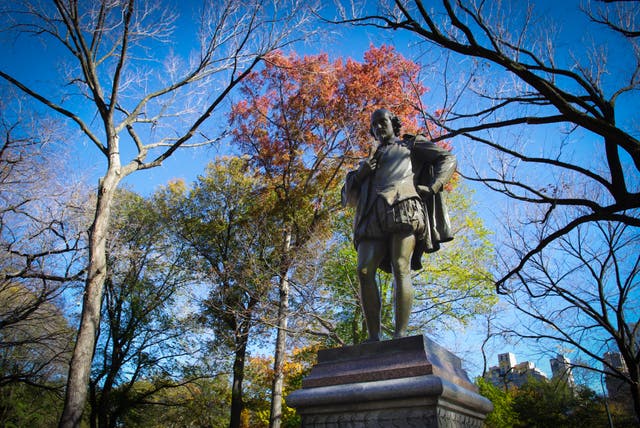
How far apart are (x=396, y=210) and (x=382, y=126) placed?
43.6 inches

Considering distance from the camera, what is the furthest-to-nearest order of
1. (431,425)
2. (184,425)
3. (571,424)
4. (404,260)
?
(571,424), (184,425), (404,260), (431,425)

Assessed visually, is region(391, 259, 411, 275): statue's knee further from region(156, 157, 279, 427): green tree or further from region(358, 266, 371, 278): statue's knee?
region(156, 157, 279, 427): green tree

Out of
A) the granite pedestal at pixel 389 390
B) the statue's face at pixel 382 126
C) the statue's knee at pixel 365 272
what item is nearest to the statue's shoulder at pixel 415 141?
the statue's face at pixel 382 126

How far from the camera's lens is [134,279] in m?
22.0

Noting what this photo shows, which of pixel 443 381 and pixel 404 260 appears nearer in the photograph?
pixel 443 381

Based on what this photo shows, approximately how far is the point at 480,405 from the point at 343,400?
1296 mm

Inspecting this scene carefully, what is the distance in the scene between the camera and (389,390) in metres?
3.44

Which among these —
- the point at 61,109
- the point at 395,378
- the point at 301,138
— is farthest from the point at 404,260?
the point at 301,138

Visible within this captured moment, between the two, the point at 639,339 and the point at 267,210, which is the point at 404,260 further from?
the point at 639,339

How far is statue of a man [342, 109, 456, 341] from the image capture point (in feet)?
14.3

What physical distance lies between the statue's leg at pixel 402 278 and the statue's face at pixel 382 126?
1.21 metres

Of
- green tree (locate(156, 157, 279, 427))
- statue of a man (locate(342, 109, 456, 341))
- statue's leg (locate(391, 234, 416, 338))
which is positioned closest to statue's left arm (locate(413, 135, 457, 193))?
statue of a man (locate(342, 109, 456, 341))

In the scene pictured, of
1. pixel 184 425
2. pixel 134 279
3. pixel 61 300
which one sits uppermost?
pixel 134 279

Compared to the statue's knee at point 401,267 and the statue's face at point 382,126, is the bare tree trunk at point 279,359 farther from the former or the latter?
the statue's knee at point 401,267
